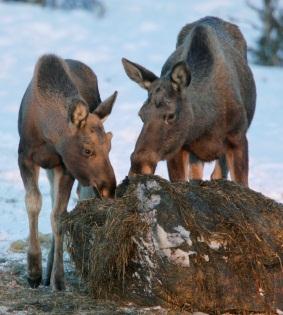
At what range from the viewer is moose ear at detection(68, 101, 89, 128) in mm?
9328

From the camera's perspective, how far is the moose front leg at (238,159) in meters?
10.6

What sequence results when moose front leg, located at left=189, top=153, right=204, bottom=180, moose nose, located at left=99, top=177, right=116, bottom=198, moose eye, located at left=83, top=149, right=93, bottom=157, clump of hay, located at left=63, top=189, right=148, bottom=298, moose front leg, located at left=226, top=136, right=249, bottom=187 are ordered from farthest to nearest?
moose front leg, located at left=189, top=153, right=204, bottom=180 → moose front leg, located at left=226, top=136, right=249, bottom=187 → moose eye, located at left=83, top=149, right=93, bottom=157 → moose nose, located at left=99, top=177, right=116, bottom=198 → clump of hay, located at left=63, top=189, right=148, bottom=298

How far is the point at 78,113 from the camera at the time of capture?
9367 mm

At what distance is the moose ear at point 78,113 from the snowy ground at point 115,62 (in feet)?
6.33

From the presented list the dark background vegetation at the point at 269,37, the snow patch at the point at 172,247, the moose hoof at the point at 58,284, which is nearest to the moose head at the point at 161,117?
the snow patch at the point at 172,247

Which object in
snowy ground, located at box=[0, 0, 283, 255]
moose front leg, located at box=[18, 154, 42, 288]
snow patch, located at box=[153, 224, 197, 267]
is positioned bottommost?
snow patch, located at box=[153, 224, 197, 267]

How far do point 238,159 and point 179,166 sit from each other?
68 cm

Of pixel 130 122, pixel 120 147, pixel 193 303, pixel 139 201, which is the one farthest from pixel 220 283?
pixel 130 122

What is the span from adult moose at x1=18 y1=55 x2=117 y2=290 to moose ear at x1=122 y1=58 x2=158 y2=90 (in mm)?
348

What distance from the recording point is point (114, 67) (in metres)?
22.8

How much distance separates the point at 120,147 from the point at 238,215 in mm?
8767

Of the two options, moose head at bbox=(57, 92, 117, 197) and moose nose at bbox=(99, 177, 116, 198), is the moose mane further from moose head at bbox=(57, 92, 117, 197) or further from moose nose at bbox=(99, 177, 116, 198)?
moose nose at bbox=(99, 177, 116, 198)

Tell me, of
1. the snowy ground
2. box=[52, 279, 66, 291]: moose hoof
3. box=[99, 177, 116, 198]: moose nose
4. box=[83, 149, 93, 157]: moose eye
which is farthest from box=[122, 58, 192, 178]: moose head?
the snowy ground

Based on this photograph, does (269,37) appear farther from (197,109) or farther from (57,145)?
(57,145)
